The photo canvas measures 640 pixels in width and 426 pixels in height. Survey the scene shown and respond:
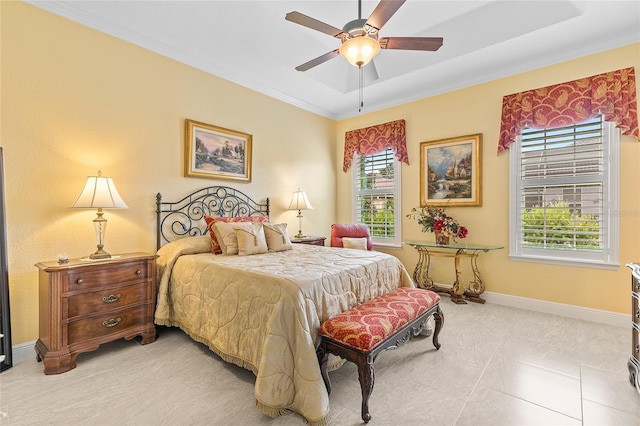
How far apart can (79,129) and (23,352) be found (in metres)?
1.90

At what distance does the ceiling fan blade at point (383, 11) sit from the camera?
1.80 metres

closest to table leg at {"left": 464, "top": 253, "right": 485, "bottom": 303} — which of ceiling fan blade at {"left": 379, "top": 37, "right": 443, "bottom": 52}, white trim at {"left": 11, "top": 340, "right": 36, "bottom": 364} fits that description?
ceiling fan blade at {"left": 379, "top": 37, "right": 443, "bottom": 52}

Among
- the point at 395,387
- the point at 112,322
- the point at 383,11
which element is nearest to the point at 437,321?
the point at 395,387

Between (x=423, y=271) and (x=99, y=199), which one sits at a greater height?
(x=99, y=199)

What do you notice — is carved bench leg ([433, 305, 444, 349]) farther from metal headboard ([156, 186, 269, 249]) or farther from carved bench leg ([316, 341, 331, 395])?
metal headboard ([156, 186, 269, 249])

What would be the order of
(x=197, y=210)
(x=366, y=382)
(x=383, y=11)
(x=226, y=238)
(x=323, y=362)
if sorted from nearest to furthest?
1. (x=366, y=382)
2. (x=323, y=362)
3. (x=383, y=11)
4. (x=226, y=238)
5. (x=197, y=210)

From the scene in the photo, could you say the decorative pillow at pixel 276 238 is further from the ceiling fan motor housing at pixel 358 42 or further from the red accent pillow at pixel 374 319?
the ceiling fan motor housing at pixel 358 42

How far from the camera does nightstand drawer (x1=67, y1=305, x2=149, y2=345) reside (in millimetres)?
2164

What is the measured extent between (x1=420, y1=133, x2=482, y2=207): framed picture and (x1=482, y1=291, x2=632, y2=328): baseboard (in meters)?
1.23

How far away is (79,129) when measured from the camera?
8.44 ft

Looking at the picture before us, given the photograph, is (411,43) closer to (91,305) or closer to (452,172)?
(452,172)

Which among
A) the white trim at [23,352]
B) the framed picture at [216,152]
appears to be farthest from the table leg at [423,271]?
the white trim at [23,352]

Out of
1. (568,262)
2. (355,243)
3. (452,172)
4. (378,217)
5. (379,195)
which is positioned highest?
(452,172)

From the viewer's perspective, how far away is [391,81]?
3.95 metres
